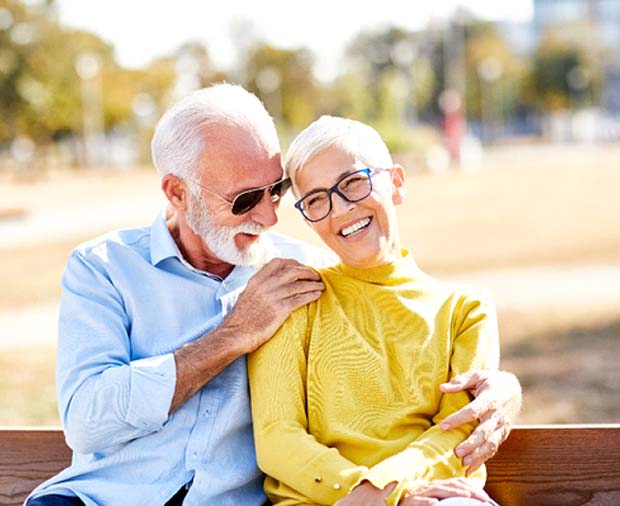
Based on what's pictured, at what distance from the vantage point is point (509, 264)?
45.5 ft

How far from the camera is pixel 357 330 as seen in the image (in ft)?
9.39

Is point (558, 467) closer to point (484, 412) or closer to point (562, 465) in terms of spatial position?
point (562, 465)

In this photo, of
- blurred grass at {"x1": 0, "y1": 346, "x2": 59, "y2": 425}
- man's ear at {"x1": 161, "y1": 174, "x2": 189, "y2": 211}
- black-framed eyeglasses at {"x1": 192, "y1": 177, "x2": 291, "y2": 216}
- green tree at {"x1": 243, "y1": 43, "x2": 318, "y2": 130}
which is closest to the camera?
black-framed eyeglasses at {"x1": 192, "y1": 177, "x2": 291, "y2": 216}

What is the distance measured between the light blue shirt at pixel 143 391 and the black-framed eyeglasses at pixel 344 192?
1.35 ft

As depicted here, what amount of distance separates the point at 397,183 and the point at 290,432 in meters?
0.75

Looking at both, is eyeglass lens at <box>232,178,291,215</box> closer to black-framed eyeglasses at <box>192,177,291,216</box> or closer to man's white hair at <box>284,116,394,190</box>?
black-framed eyeglasses at <box>192,177,291,216</box>

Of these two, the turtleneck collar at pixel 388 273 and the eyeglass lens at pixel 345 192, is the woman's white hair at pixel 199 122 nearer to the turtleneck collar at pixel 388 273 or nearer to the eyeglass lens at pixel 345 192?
the eyeglass lens at pixel 345 192

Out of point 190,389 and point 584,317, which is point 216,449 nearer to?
point 190,389

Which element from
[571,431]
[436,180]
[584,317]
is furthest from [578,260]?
[436,180]

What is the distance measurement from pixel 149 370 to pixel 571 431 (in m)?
1.13

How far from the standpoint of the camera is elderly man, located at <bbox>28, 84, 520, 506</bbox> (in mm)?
2754

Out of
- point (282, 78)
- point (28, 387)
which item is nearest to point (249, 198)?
point (28, 387)

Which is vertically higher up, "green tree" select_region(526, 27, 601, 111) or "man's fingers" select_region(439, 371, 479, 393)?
"man's fingers" select_region(439, 371, 479, 393)

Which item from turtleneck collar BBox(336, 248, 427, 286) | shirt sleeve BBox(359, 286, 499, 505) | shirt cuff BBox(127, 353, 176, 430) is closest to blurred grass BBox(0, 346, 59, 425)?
shirt cuff BBox(127, 353, 176, 430)
